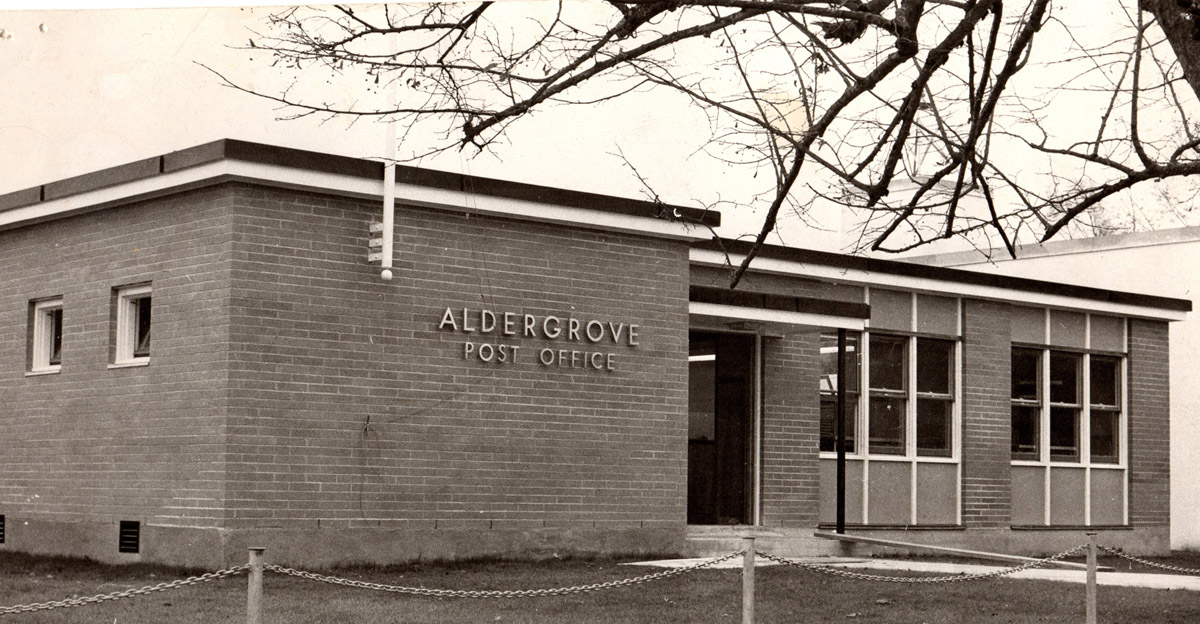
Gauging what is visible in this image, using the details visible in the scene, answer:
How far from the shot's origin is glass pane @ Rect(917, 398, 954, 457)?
2141 cm

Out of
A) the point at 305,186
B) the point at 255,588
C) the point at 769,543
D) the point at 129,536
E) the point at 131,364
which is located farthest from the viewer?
the point at 769,543

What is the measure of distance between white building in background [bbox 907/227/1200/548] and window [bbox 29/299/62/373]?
15783mm

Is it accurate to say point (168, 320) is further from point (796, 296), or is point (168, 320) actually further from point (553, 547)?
point (796, 296)

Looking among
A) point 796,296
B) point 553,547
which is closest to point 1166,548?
point 796,296

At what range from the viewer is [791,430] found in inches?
776

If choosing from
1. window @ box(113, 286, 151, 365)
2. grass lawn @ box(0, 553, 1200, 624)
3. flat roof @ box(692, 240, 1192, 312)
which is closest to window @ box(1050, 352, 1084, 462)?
flat roof @ box(692, 240, 1192, 312)

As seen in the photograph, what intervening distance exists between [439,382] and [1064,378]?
1175 centimetres

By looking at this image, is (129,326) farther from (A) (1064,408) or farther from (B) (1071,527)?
(B) (1071,527)

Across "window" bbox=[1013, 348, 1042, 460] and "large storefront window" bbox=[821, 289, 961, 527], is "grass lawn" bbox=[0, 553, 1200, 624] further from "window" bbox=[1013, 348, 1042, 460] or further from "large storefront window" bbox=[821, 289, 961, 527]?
"window" bbox=[1013, 348, 1042, 460]

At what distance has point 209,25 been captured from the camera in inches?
558

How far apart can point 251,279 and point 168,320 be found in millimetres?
1185

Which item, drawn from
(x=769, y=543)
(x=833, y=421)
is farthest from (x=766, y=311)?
(x=833, y=421)

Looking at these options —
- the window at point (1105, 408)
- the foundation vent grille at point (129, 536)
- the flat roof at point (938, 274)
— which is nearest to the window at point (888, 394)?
the flat roof at point (938, 274)

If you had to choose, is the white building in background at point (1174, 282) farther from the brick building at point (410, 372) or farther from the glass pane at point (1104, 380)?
the brick building at point (410, 372)
